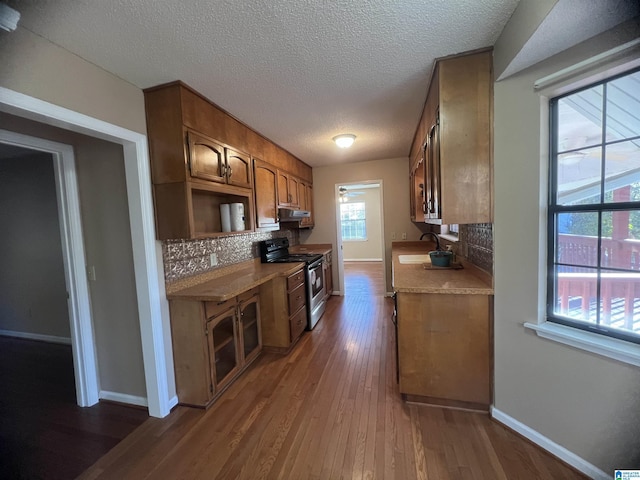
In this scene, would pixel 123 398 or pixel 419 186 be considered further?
pixel 419 186

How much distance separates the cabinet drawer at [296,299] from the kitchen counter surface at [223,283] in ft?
0.84

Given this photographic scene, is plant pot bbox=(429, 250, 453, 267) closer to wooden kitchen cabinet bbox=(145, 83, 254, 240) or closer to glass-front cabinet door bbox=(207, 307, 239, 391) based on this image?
glass-front cabinet door bbox=(207, 307, 239, 391)

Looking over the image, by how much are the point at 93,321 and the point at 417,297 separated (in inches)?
101

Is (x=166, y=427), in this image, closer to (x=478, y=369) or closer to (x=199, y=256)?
(x=199, y=256)

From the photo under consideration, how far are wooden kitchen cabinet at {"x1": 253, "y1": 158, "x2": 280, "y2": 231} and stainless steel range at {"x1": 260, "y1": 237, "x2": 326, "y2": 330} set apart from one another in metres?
0.43

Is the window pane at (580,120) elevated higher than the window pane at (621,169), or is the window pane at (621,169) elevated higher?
the window pane at (580,120)

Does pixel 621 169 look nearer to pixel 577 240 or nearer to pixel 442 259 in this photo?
pixel 577 240

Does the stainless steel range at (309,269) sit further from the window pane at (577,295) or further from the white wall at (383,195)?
the window pane at (577,295)

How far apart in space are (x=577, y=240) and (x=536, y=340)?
2.01 ft

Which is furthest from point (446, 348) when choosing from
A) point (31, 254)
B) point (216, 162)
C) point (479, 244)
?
point (31, 254)

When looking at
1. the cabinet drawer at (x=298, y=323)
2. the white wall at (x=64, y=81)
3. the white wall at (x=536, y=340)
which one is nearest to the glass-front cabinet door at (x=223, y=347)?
the cabinet drawer at (x=298, y=323)

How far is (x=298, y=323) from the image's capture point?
3010 mm

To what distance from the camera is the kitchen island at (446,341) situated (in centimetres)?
173

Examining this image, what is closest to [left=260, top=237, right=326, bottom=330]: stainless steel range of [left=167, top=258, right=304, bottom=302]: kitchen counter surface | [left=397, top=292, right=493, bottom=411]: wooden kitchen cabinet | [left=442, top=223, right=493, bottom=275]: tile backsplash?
[left=167, top=258, right=304, bottom=302]: kitchen counter surface
